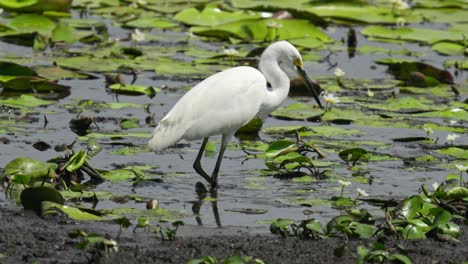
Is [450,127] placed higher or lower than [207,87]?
lower

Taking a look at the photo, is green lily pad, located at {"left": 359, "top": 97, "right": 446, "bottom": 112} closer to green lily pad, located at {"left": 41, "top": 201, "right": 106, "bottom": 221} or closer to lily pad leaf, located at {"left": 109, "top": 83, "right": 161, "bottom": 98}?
lily pad leaf, located at {"left": 109, "top": 83, "right": 161, "bottom": 98}

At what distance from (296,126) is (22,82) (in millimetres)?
2669

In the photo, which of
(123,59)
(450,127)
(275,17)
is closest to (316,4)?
(275,17)

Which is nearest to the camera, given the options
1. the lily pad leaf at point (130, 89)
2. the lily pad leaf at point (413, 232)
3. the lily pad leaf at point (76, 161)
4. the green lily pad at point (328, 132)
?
the lily pad leaf at point (413, 232)

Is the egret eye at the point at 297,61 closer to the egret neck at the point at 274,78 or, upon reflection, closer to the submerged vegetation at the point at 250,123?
the egret neck at the point at 274,78

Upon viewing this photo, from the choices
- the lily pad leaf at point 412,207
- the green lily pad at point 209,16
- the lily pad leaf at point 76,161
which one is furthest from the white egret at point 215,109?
the green lily pad at point 209,16

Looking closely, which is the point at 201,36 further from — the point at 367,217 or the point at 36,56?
the point at 367,217

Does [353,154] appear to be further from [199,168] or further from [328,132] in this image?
[199,168]

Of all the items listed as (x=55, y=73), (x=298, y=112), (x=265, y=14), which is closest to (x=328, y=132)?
(x=298, y=112)

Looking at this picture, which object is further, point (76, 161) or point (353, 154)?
point (353, 154)

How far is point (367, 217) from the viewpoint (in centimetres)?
656

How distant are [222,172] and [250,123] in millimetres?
1150

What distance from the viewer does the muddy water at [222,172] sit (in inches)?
287

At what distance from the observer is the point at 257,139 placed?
9320 mm
